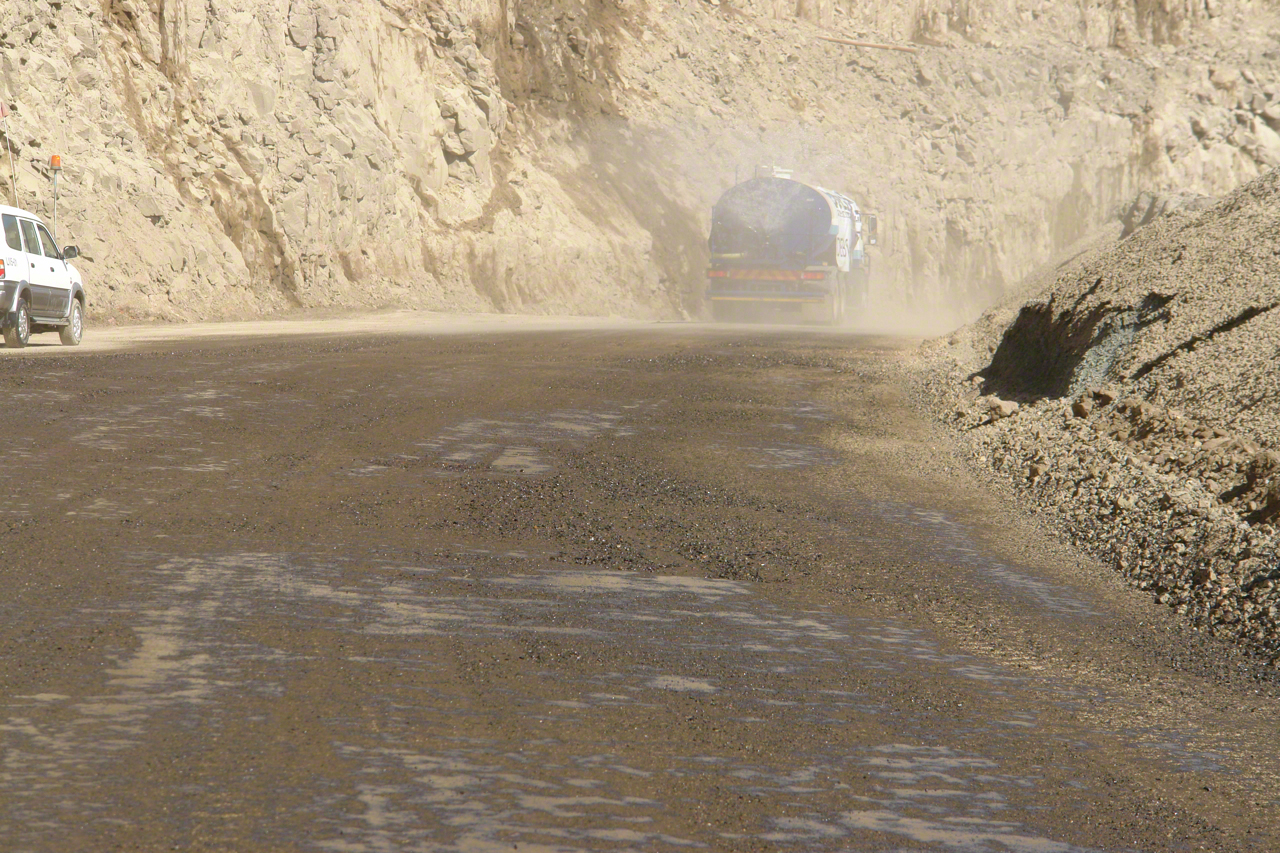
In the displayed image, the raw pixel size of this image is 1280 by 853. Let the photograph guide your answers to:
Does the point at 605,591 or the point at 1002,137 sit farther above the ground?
the point at 1002,137

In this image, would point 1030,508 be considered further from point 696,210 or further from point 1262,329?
point 696,210

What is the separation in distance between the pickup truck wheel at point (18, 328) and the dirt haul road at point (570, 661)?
7728 millimetres

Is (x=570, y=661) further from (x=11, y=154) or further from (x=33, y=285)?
(x=11, y=154)

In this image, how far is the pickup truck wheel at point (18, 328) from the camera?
56.6 ft

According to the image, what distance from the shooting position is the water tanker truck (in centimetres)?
3594

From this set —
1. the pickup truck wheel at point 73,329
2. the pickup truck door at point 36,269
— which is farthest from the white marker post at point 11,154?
the pickup truck door at point 36,269

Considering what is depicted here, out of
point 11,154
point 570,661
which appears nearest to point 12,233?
point 11,154

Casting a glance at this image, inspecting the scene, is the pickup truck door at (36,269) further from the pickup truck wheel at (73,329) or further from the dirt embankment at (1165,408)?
the dirt embankment at (1165,408)

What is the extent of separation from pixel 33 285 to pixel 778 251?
73.5 ft

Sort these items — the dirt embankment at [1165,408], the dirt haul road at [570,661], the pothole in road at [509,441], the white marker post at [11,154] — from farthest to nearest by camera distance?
the white marker post at [11,154] < the pothole in road at [509,441] < the dirt embankment at [1165,408] < the dirt haul road at [570,661]

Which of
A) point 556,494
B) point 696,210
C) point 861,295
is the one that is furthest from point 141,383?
point 696,210

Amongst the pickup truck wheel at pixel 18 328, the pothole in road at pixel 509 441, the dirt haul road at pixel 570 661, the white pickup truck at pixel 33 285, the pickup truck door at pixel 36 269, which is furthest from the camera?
the pickup truck door at pixel 36 269

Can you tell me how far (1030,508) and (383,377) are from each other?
314 inches

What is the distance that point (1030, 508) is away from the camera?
29.0 feet
